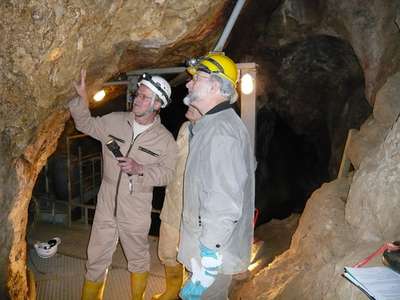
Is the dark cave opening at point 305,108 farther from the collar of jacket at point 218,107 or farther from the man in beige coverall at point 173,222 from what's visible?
the collar of jacket at point 218,107

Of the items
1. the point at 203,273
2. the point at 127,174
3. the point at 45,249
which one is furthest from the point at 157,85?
the point at 45,249

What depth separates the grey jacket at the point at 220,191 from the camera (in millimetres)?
2293

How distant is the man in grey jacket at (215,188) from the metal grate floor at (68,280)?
2.09 metres

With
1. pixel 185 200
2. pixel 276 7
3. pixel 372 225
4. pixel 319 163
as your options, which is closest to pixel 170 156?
pixel 185 200

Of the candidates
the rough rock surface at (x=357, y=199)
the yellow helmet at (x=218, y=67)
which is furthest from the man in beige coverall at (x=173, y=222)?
the yellow helmet at (x=218, y=67)

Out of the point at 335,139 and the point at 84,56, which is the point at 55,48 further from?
the point at 335,139

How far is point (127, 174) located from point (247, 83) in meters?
1.70

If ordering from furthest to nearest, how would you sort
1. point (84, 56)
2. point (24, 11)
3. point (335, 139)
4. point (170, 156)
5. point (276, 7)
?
point (335, 139)
point (276, 7)
point (170, 156)
point (84, 56)
point (24, 11)

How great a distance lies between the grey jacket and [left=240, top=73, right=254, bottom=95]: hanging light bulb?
1420 mm

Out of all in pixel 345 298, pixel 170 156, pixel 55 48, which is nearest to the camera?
pixel 345 298

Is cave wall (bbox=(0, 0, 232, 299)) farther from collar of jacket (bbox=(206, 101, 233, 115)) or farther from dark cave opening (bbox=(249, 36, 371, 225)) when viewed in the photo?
dark cave opening (bbox=(249, 36, 371, 225))

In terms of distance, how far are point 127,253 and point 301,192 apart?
11680mm

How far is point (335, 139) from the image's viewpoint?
8789 mm

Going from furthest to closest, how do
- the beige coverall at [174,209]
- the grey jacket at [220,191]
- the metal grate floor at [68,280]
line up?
the metal grate floor at [68,280], the beige coverall at [174,209], the grey jacket at [220,191]
